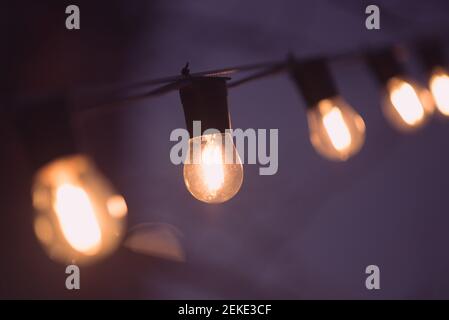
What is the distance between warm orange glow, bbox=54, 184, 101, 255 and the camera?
30.3 inches

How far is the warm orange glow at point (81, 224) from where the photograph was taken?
2.53 ft

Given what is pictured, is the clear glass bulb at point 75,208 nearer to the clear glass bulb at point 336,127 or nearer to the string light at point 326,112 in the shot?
the string light at point 326,112

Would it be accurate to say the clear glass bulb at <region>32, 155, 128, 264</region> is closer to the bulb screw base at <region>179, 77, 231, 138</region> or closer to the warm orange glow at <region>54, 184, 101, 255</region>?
the warm orange glow at <region>54, 184, 101, 255</region>

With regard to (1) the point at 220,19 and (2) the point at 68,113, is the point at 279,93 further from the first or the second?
(2) the point at 68,113

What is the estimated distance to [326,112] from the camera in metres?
1.21

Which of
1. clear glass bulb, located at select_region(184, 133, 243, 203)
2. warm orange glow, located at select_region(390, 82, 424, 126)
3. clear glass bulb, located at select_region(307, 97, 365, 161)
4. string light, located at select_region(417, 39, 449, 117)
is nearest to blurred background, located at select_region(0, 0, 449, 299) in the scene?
string light, located at select_region(417, 39, 449, 117)

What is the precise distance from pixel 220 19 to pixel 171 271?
3.33 ft

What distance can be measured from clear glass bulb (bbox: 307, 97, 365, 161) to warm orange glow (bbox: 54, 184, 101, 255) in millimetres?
575

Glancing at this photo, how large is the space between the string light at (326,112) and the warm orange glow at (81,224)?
0.47 meters

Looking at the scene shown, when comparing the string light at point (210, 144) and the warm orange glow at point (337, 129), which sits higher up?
the warm orange glow at point (337, 129)

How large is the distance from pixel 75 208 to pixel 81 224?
27mm

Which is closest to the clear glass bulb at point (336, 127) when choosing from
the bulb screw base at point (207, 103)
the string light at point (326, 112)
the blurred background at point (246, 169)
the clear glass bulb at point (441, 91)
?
the string light at point (326, 112)
